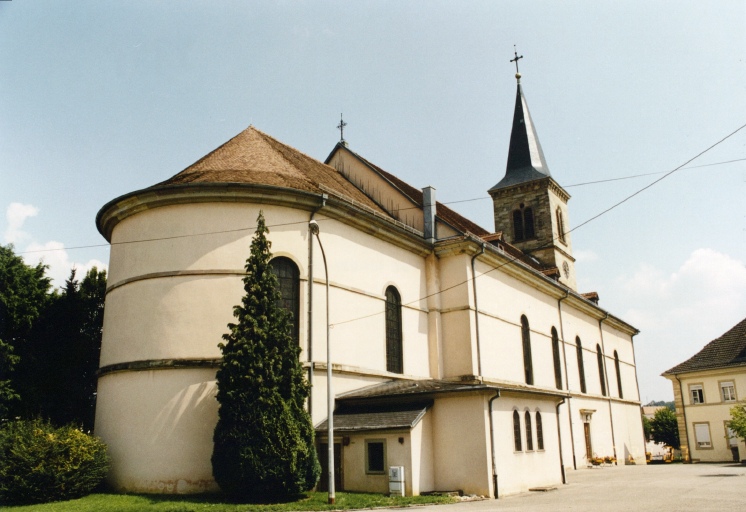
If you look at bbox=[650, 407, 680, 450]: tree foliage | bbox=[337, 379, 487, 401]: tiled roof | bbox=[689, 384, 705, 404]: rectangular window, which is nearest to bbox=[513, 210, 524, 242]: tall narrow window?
bbox=[689, 384, 705, 404]: rectangular window

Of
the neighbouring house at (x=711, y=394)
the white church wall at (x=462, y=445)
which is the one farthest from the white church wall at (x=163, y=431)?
the neighbouring house at (x=711, y=394)

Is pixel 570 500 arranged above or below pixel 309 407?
below

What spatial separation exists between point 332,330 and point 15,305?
12817 mm

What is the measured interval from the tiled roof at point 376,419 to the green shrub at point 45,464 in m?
6.68

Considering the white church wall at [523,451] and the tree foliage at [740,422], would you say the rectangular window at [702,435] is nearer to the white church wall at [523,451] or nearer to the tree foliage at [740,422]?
the tree foliage at [740,422]

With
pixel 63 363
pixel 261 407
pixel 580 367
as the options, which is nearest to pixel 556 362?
pixel 580 367

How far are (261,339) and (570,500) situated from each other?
382 inches

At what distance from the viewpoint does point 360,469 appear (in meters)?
19.7

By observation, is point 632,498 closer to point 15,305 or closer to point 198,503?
point 198,503

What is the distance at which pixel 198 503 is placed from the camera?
1616 centimetres

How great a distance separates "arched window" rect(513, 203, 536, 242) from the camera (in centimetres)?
4559

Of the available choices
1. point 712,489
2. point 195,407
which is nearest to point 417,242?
point 195,407

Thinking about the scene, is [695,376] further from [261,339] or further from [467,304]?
[261,339]

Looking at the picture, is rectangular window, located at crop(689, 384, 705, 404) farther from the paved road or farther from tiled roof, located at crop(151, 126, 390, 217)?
tiled roof, located at crop(151, 126, 390, 217)
